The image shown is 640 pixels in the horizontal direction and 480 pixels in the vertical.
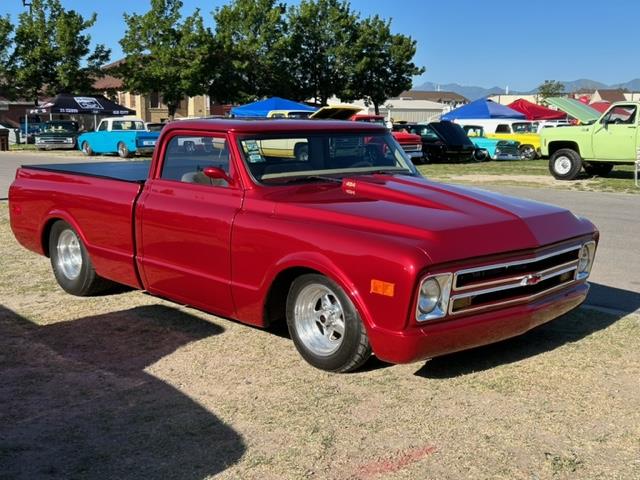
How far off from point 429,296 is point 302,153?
184 cm

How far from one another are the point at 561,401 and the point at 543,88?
108479 mm

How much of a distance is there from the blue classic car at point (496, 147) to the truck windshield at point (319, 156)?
895 inches

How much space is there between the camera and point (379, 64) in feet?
152

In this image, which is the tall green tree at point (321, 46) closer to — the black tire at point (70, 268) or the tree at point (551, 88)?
the black tire at point (70, 268)

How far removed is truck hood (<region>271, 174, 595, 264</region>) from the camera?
13.4 ft

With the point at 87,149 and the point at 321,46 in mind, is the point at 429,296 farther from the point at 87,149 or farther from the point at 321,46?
the point at 321,46

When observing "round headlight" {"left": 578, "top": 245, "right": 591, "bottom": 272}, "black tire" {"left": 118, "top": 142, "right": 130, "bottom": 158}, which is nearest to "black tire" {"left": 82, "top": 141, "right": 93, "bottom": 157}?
"black tire" {"left": 118, "top": 142, "right": 130, "bottom": 158}

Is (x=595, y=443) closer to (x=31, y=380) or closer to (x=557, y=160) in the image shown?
(x=31, y=380)

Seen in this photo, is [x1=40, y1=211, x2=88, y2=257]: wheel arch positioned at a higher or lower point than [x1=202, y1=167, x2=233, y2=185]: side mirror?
lower

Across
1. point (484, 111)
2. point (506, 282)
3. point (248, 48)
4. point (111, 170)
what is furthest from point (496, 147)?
point (506, 282)

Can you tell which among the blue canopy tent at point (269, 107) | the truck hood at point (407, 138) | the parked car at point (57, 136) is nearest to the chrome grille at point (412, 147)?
the truck hood at point (407, 138)

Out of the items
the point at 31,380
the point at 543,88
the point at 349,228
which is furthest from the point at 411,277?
the point at 543,88

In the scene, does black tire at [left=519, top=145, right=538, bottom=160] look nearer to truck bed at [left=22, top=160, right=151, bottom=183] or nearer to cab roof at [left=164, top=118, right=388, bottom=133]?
truck bed at [left=22, top=160, right=151, bottom=183]

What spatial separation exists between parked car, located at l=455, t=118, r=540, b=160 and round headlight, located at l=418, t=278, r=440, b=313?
25.2 metres
